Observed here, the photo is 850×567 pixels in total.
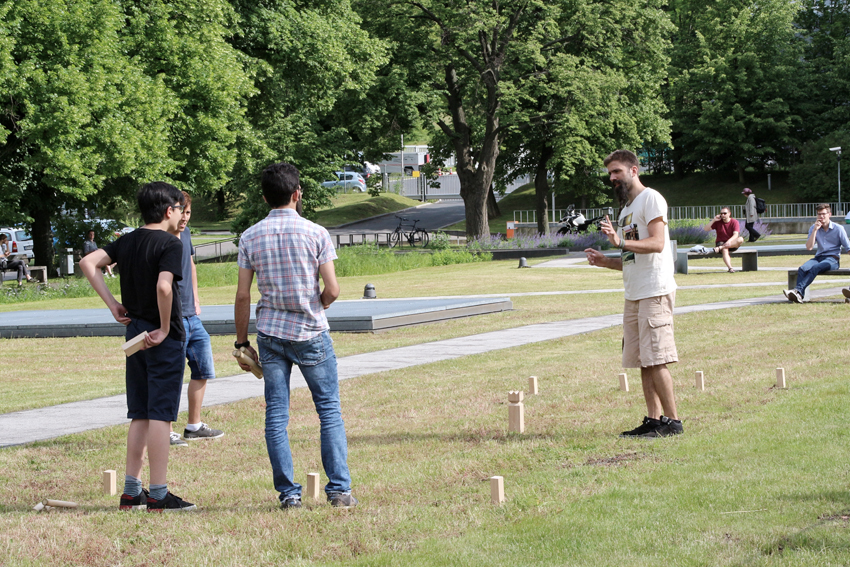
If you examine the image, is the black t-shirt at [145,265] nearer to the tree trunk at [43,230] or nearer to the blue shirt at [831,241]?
the blue shirt at [831,241]

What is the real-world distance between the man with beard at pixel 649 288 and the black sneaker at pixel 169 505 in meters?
3.01

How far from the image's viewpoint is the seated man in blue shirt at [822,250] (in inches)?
582

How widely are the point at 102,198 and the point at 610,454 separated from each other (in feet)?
95.2

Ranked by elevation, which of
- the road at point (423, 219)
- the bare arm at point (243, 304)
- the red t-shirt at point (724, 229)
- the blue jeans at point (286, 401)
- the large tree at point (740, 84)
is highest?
the large tree at point (740, 84)

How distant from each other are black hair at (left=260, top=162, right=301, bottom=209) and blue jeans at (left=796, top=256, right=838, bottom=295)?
38.7ft

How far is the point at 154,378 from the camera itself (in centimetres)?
517

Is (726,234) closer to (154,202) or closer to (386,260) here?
(386,260)

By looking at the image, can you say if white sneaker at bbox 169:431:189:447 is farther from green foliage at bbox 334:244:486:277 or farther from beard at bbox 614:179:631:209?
green foliage at bbox 334:244:486:277

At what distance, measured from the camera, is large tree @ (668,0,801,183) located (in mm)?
60219

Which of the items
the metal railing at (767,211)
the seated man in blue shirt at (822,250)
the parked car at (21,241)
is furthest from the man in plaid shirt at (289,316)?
the metal railing at (767,211)

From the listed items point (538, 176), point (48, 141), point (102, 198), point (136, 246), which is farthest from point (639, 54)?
point (136, 246)

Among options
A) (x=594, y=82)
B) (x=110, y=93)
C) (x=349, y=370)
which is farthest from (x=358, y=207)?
(x=349, y=370)

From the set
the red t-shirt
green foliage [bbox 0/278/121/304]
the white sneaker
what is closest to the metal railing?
the red t-shirt

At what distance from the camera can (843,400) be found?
6.92m
